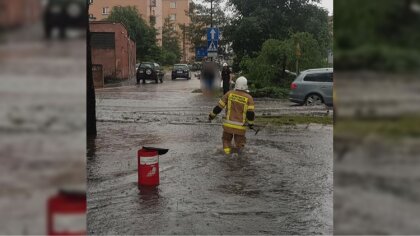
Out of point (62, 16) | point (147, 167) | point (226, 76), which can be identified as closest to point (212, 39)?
point (226, 76)

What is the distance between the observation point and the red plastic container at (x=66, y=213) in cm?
186

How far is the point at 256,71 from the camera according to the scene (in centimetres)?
2589

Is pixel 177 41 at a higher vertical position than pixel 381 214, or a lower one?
higher

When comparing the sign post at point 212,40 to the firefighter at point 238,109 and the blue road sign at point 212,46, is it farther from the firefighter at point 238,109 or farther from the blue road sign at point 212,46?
the firefighter at point 238,109

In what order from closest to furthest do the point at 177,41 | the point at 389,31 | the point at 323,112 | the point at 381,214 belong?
the point at 389,31 < the point at 381,214 < the point at 323,112 < the point at 177,41

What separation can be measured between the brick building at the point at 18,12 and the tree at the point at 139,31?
5186 cm

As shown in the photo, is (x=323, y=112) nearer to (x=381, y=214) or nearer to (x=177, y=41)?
(x=381, y=214)

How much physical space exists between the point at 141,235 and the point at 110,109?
13767 mm

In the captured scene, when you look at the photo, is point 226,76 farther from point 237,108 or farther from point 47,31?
point 47,31

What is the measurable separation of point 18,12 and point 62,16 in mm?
167

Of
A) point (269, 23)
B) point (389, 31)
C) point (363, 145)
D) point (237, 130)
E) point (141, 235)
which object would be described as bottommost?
point (141, 235)

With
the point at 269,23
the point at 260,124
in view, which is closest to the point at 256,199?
the point at 260,124

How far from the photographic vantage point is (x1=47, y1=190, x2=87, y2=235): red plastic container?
1861 mm

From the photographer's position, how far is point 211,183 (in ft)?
24.2
